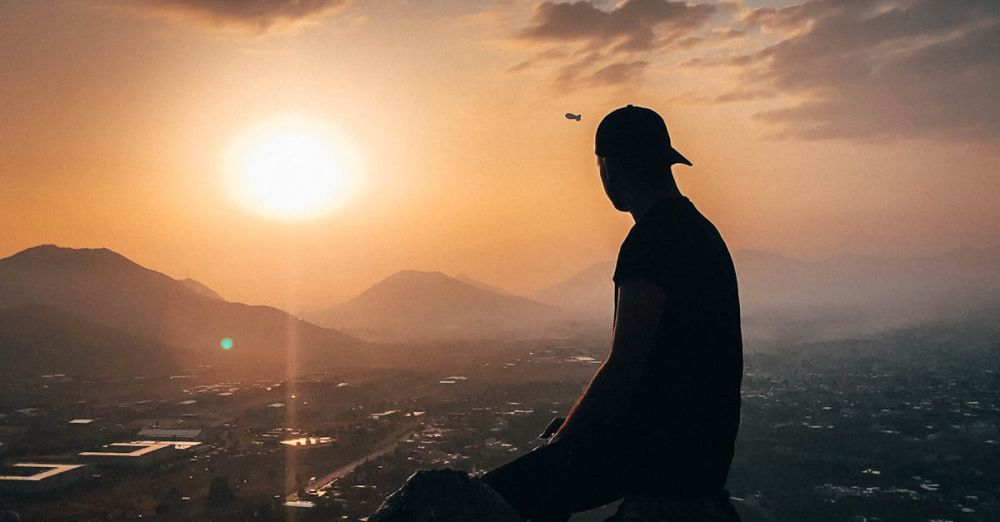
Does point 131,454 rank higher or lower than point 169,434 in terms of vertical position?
lower

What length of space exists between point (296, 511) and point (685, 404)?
52.1 meters

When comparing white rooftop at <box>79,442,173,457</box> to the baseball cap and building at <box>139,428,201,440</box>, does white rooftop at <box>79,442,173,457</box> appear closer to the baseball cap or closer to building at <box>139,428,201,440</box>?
building at <box>139,428,201,440</box>

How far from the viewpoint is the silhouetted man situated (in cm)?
398

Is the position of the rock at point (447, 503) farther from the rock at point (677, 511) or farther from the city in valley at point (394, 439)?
the city in valley at point (394, 439)

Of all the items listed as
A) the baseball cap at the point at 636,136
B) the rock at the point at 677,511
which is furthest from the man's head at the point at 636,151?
the rock at the point at 677,511

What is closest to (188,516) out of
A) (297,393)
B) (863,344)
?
(297,393)

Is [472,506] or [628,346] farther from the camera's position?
[472,506]

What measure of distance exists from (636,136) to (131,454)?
232 ft

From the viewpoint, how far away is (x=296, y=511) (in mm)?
51406

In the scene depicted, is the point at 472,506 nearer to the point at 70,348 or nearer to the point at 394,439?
the point at 394,439

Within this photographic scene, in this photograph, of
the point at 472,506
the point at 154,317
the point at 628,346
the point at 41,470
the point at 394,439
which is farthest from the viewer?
the point at 154,317

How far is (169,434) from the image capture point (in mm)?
77438

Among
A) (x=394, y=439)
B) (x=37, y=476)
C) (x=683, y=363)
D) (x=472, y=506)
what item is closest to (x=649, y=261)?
(x=683, y=363)

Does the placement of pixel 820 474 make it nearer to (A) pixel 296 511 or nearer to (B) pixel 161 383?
(A) pixel 296 511
